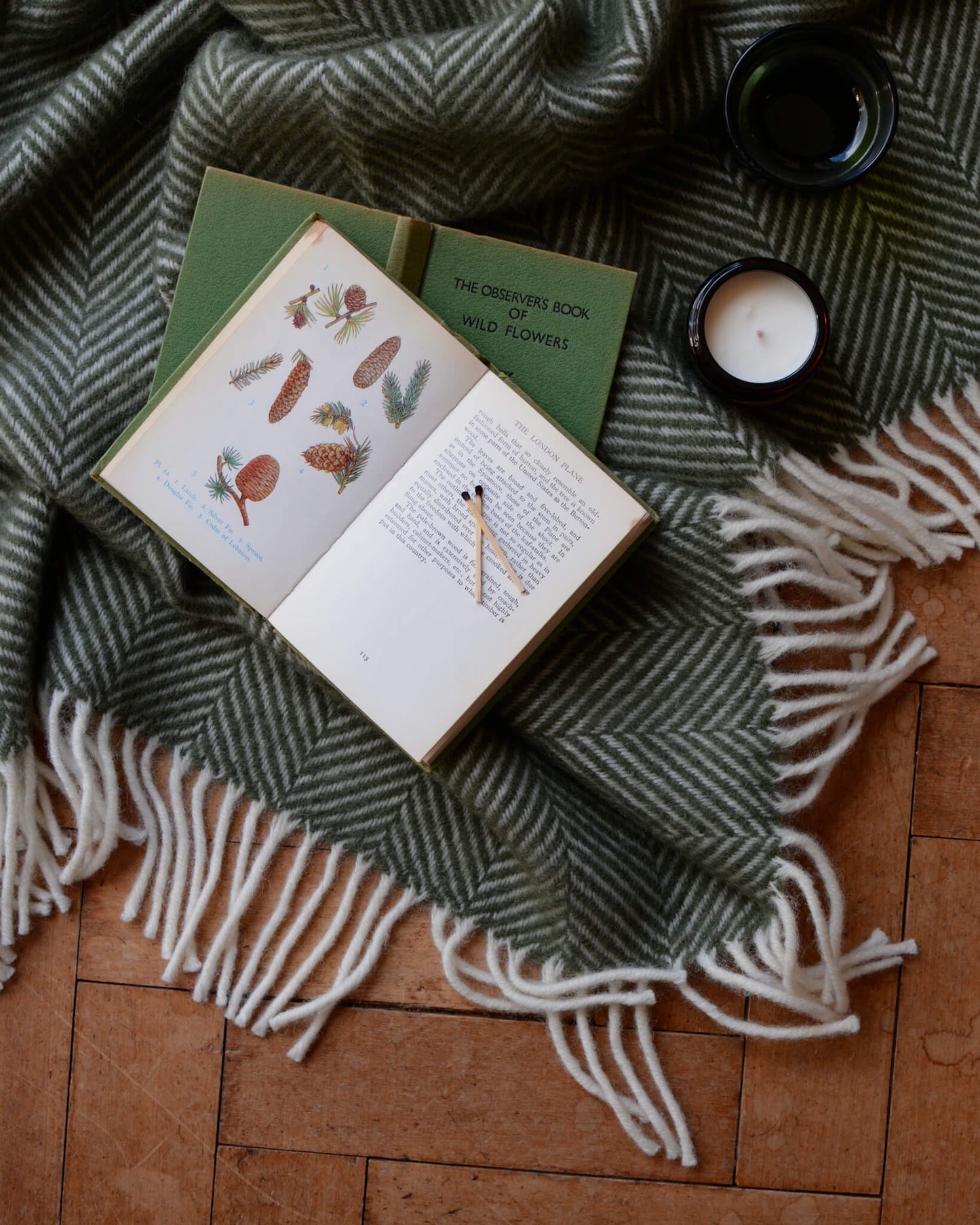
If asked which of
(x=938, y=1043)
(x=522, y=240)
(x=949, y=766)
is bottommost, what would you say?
(x=938, y=1043)

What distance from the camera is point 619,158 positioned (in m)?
0.72

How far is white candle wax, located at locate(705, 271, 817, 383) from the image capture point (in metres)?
0.69

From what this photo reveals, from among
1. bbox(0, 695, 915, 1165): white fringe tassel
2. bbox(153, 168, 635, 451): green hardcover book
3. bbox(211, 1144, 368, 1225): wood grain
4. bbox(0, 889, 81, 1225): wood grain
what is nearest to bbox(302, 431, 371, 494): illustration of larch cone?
bbox(153, 168, 635, 451): green hardcover book

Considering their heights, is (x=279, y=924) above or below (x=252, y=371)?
below

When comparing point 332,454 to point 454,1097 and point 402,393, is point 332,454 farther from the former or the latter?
point 454,1097

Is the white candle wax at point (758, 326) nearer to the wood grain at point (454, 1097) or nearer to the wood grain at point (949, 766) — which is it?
the wood grain at point (949, 766)

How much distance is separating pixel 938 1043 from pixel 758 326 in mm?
540

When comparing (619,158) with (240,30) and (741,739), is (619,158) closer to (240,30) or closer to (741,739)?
(240,30)

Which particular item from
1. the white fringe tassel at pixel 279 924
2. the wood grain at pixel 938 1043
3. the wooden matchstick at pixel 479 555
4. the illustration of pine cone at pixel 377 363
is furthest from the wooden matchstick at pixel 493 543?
the wood grain at pixel 938 1043

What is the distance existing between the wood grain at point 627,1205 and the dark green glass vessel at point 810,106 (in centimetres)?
73

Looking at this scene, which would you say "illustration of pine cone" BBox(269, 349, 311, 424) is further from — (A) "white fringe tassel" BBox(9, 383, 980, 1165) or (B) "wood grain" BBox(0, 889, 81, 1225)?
(B) "wood grain" BBox(0, 889, 81, 1225)

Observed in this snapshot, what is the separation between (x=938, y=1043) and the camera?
0.74 metres

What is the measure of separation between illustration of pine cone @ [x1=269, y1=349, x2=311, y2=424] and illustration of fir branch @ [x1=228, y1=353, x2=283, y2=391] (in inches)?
0.5

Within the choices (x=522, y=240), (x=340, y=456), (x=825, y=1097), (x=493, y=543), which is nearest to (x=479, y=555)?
(x=493, y=543)
